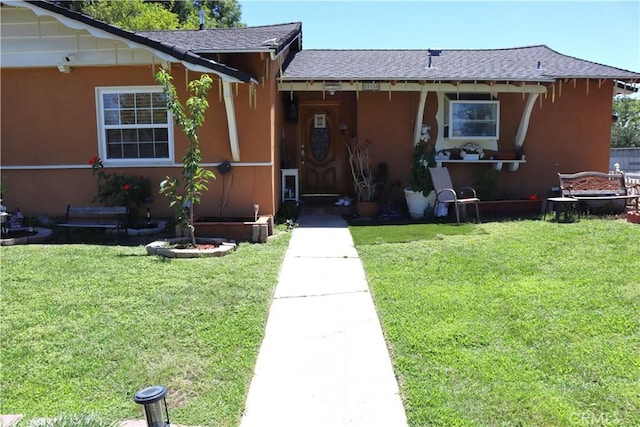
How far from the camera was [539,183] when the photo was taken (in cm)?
1100

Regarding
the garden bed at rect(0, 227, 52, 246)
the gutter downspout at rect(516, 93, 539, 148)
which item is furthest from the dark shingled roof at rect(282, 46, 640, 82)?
the garden bed at rect(0, 227, 52, 246)

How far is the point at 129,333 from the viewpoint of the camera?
415cm

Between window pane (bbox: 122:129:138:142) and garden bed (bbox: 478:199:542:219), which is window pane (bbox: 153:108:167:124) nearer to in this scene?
window pane (bbox: 122:129:138:142)

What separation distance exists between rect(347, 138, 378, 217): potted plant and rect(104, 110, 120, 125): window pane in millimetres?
4488

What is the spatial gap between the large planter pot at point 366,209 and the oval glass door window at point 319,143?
241 centimetres

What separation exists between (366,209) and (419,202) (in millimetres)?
1050

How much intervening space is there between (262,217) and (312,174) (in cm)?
385

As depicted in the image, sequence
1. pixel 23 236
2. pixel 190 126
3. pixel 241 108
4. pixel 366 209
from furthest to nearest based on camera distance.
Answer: pixel 366 209
pixel 241 108
pixel 23 236
pixel 190 126

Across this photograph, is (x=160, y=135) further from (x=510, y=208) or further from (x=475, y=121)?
(x=510, y=208)

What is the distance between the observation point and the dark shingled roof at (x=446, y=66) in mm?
9734

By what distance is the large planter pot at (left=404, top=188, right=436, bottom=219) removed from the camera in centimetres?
996

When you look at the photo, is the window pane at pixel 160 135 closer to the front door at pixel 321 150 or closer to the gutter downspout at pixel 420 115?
the front door at pixel 321 150

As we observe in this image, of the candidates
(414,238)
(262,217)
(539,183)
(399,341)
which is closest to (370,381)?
(399,341)

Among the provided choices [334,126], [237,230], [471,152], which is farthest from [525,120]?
[237,230]
